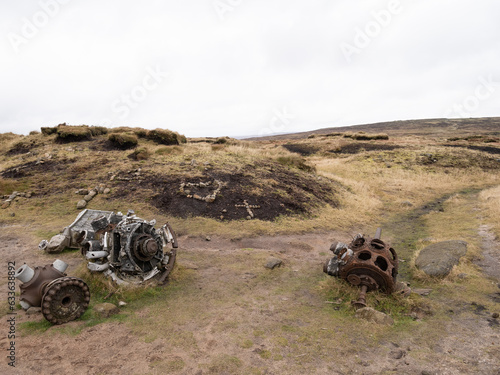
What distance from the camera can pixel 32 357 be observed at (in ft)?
17.4

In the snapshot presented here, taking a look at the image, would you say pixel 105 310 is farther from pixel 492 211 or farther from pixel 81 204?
pixel 492 211

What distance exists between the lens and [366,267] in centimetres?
765

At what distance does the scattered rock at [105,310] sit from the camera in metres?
6.83

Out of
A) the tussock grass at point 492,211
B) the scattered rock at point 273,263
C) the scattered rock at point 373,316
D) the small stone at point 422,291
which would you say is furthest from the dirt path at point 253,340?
the tussock grass at point 492,211

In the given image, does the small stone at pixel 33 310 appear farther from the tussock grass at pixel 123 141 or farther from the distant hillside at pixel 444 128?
the distant hillside at pixel 444 128

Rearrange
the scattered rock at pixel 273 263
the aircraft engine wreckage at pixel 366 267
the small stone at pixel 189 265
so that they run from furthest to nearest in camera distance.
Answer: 1. the scattered rock at pixel 273 263
2. the small stone at pixel 189 265
3. the aircraft engine wreckage at pixel 366 267

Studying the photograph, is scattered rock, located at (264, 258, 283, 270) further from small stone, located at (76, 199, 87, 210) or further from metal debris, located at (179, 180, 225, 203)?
small stone, located at (76, 199, 87, 210)

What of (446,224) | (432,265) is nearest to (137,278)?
(432,265)

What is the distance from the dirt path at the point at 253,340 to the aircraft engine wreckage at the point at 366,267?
34.3 inches

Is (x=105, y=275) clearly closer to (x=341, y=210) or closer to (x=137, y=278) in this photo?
(x=137, y=278)

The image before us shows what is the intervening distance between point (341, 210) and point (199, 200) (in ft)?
32.8

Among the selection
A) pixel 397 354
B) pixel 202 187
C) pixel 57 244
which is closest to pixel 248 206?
pixel 202 187

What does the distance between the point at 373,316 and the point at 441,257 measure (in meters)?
4.75

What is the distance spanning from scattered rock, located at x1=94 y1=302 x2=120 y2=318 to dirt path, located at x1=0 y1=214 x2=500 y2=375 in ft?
1.25
